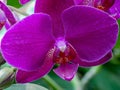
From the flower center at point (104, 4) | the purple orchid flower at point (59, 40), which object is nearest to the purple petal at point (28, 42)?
the purple orchid flower at point (59, 40)

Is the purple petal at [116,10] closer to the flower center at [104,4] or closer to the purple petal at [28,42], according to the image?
the flower center at [104,4]

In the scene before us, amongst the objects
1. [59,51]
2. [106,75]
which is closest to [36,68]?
[59,51]

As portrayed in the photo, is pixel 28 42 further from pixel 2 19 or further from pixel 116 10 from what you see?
pixel 116 10

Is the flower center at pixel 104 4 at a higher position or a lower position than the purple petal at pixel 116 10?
higher

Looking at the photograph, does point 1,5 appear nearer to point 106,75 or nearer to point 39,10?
point 39,10

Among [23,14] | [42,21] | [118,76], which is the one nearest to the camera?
[42,21]

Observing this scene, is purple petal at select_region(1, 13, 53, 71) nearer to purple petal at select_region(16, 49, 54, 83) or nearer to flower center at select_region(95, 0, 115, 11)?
purple petal at select_region(16, 49, 54, 83)
